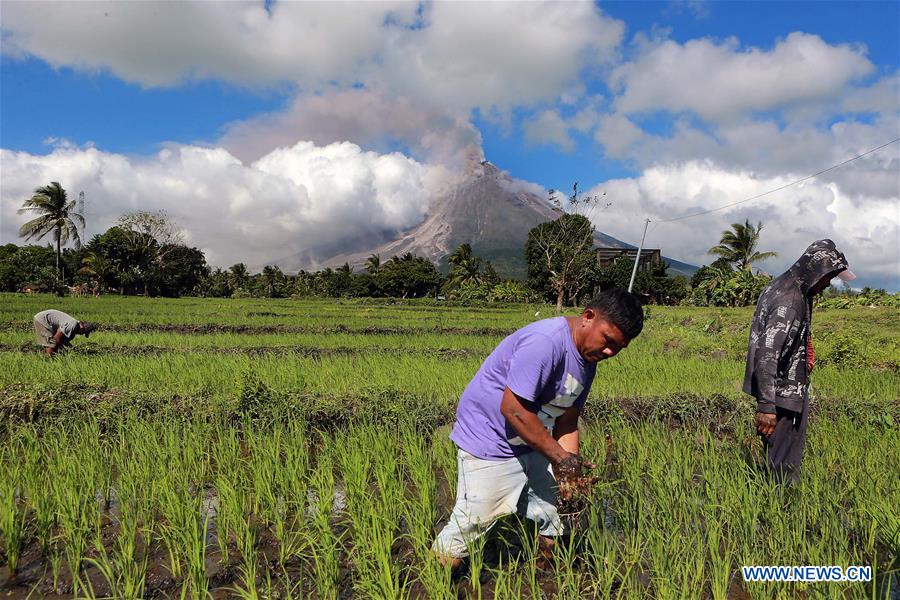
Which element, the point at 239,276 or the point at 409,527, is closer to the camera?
the point at 409,527

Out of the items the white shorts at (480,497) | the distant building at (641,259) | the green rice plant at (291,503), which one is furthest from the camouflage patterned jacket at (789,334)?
the distant building at (641,259)

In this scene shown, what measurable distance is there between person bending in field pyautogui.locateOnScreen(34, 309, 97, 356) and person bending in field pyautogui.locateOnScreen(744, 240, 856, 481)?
24.5 ft

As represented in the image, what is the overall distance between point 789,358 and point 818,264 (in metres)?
0.51

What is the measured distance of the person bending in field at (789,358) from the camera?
110 inches

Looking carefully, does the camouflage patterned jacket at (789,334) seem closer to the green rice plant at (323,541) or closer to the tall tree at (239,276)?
the green rice plant at (323,541)

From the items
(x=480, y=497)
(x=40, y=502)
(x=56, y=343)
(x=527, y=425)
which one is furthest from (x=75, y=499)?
(x=56, y=343)

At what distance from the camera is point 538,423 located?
6.45 ft

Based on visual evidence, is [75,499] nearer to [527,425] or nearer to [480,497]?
[480,497]

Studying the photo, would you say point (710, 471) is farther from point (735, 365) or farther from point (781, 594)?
point (735, 365)

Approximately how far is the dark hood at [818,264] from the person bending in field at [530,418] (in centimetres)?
147

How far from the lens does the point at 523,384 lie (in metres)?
1.94

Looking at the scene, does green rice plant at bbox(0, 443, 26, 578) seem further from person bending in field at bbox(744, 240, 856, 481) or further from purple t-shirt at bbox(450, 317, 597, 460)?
person bending in field at bbox(744, 240, 856, 481)

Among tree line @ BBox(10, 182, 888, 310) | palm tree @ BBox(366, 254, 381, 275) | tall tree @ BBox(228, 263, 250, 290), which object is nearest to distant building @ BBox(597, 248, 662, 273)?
tree line @ BBox(10, 182, 888, 310)

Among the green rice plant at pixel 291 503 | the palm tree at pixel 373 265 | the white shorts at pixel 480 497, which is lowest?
the green rice plant at pixel 291 503
